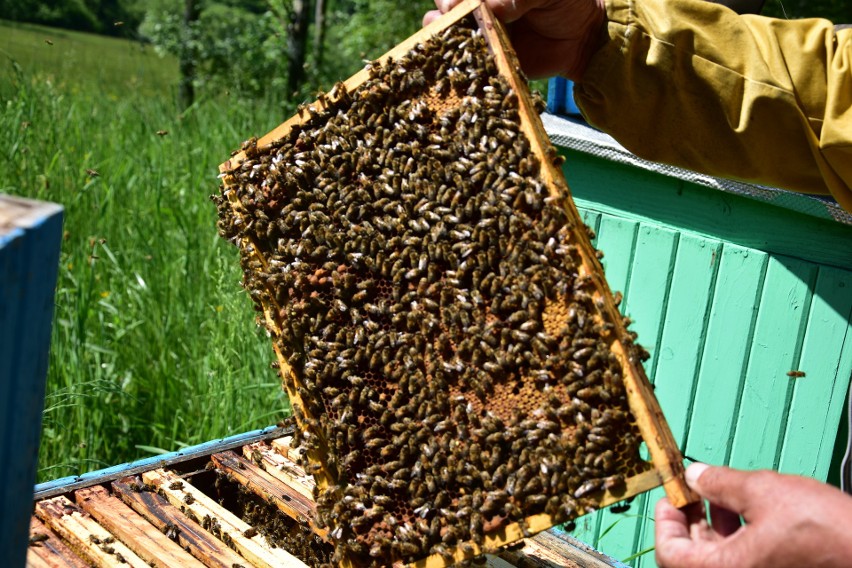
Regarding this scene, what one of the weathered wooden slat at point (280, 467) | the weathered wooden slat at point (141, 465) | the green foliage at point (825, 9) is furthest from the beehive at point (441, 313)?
the green foliage at point (825, 9)

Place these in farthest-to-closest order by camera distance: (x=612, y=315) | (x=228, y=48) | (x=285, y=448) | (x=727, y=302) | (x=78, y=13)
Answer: (x=78, y=13) → (x=228, y=48) → (x=727, y=302) → (x=285, y=448) → (x=612, y=315)

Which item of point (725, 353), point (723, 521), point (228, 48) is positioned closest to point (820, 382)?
point (725, 353)

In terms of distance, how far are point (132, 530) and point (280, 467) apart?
649 mm

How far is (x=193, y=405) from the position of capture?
4.57m

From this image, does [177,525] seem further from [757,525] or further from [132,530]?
[757,525]

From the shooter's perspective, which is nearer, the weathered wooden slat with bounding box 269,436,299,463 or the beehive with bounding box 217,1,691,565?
the beehive with bounding box 217,1,691,565

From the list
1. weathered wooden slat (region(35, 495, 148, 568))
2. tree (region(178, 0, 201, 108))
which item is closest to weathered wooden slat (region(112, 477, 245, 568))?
weathered wooden slat (region(35, 495, 148, 568))

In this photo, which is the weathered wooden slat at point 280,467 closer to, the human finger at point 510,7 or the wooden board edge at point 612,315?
the wooden board edge at point 612,315

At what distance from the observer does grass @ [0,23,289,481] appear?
4.32 metres

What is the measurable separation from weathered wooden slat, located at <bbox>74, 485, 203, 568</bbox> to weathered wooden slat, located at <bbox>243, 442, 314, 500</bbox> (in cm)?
53

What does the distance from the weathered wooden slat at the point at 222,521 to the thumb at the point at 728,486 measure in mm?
1271

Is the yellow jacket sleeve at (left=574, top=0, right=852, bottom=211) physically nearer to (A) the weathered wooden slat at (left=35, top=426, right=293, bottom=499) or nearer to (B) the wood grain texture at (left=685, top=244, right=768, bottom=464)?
(B) the wood grain texture at (left=685, top=244, right=768, bottom=464)

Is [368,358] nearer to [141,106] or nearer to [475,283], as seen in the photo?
[475,283]

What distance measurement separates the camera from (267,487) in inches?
114
